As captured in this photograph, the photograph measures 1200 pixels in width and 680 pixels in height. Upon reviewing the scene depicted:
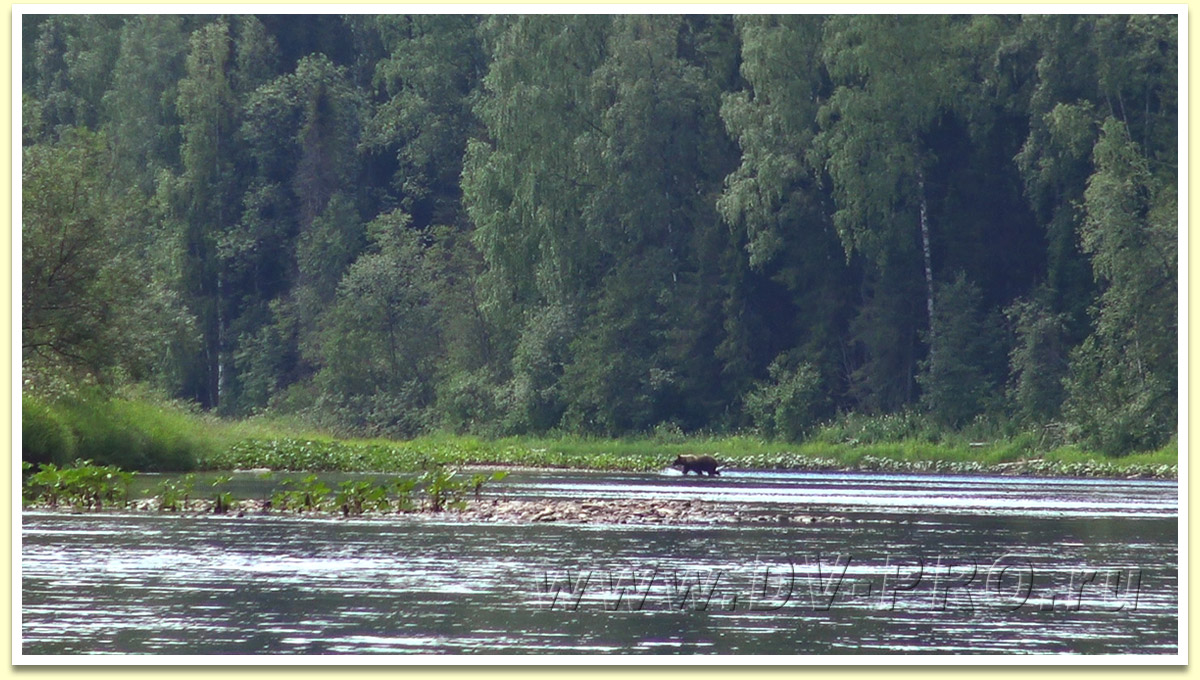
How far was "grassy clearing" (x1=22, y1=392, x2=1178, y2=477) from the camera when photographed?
32.4 m

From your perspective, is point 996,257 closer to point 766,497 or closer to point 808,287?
point 808,287

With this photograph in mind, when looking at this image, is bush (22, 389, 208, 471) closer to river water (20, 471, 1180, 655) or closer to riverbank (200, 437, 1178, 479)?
riverbank (200, 437, 1178, 479)

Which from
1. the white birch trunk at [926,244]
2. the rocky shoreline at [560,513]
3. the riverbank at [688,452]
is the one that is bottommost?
the riverbank at [688,452]

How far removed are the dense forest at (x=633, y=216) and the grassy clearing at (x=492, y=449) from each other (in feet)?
4.02

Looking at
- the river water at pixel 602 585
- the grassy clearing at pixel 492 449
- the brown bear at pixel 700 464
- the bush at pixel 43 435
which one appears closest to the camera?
the river water at pixel 602 585

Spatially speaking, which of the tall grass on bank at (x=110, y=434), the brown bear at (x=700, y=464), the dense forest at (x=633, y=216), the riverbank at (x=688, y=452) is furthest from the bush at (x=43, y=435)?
the brown bear at (x=700, y=464)

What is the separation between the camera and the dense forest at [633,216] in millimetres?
46594

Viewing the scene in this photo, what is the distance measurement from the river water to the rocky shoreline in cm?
41

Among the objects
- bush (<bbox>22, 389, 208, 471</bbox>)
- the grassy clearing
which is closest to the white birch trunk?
the grassy clearing

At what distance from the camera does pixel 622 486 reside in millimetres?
34781

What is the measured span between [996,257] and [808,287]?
5902mm

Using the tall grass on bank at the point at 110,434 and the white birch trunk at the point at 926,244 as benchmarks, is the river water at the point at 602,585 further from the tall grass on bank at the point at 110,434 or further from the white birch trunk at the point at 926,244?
the white birch trunk at the point at 926,244

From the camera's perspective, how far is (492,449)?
50.0 m
